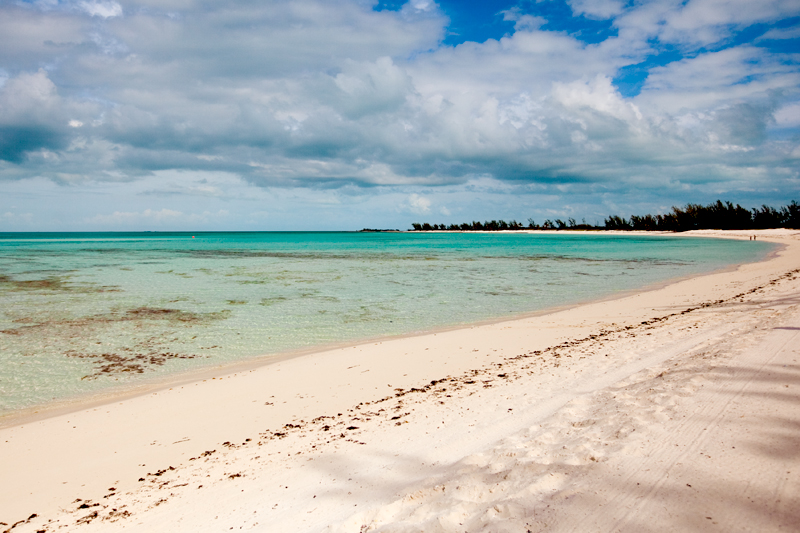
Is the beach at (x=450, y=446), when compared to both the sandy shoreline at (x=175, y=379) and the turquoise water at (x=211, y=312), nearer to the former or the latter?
the sandy shoreline at (x=175, y=379)

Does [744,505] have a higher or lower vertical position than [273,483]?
higher

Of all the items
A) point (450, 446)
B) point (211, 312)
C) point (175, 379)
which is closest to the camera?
point (450, 446)

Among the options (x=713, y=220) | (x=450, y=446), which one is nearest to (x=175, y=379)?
(x=450, y=446)

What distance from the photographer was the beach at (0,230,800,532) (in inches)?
111

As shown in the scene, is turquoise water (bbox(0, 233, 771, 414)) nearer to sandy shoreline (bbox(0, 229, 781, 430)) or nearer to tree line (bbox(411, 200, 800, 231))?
A: sandy shoreline (bbox(0, 229, 781, 430))

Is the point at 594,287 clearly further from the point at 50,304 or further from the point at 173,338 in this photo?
the point at 50,304

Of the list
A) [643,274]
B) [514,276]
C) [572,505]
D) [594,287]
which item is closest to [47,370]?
[572,505]

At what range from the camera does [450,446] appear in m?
4.06

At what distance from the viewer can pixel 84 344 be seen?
32.8 feet

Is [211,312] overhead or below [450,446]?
below

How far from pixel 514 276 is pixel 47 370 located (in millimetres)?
19741

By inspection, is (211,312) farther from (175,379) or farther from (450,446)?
(450,446)

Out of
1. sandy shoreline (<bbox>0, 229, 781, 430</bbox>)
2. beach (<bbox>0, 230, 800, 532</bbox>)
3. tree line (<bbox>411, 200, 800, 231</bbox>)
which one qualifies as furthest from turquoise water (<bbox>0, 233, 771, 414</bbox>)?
tree line (<bbox>411, 200, 800, 231</bbox>)

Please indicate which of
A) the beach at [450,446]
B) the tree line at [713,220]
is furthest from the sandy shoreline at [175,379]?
the tree line at [713,220]
